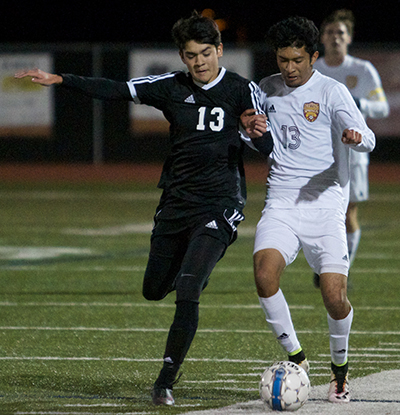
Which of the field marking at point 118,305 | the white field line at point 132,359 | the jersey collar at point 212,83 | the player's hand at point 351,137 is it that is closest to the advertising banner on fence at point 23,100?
the field marking at point 118,305

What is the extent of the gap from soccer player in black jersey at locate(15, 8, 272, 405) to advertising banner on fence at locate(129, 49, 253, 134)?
17.4m

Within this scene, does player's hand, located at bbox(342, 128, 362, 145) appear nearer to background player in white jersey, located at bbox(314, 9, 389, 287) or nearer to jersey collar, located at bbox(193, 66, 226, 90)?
jersey collar, located at bbox(193, 66, 226, 90)

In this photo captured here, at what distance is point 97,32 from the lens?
39438 mm

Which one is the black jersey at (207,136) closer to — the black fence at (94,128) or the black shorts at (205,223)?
the black shorts at (205,223)

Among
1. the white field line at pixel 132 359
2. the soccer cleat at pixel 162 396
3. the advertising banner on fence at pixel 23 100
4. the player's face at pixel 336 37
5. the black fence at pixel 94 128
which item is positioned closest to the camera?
the soccer cleat at pixel 162 396

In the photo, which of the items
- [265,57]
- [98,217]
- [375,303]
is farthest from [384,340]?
[265,57]

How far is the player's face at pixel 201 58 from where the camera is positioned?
5277mm

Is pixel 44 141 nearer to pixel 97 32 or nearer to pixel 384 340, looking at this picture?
pixel 97 32

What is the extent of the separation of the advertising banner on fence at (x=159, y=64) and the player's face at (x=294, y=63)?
57.5 ft

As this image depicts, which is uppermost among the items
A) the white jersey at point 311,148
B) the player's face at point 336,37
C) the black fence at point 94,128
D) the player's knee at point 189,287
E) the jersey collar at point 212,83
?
the player's face at point 336,37

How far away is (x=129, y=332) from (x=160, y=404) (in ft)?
7.40

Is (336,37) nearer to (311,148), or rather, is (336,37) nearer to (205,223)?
(311,148)

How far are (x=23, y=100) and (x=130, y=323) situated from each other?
16.6 meters

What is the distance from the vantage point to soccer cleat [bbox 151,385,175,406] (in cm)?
490
